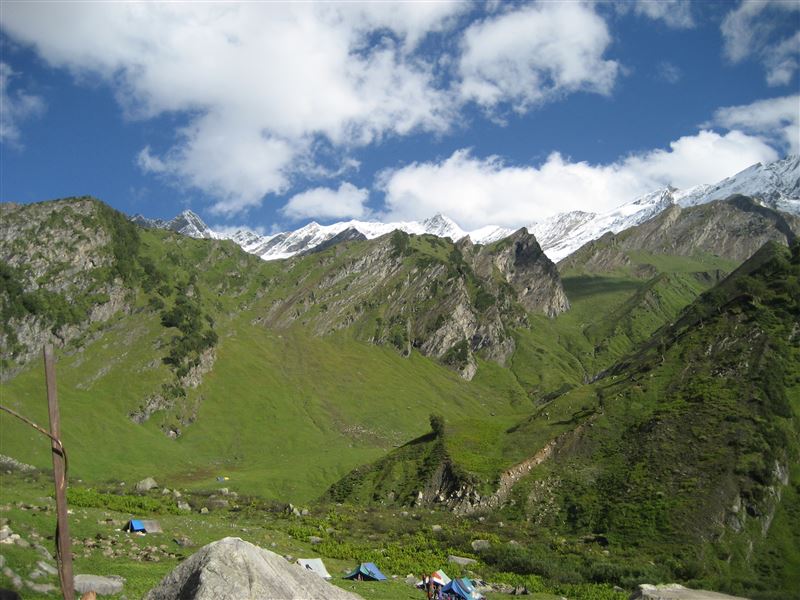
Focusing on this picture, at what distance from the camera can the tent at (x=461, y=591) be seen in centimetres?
4217

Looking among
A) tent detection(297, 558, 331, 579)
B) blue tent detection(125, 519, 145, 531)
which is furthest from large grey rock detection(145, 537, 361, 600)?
blue tent detection(125, 519, 145, 531)

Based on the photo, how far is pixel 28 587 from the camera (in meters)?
27.1

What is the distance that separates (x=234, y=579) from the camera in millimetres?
14055

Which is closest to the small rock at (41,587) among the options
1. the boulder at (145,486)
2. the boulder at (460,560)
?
the boulder at (460,560)

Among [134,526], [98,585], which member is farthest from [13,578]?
[134,526]

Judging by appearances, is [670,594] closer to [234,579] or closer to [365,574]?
[365,574]

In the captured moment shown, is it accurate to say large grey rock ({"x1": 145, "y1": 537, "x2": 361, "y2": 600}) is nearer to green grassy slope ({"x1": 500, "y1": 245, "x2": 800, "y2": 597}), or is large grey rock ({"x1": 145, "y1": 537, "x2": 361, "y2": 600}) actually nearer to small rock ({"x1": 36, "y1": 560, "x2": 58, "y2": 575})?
small rock ({"x1": 36, "y1": 560, "x2": 58, "y2": 575})

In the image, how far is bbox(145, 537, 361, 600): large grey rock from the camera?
13.8 meters

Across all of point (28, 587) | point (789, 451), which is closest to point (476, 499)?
point (789, 451)

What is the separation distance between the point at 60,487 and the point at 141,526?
138ft

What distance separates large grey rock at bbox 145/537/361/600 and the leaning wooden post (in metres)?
4.59

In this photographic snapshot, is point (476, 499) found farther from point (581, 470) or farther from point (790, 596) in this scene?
point (790, 596)

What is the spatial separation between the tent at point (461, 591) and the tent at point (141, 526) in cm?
2390

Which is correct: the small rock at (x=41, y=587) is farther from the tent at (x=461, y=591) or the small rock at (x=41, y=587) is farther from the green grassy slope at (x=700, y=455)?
the green grassy slope at (x=700, y=455)
